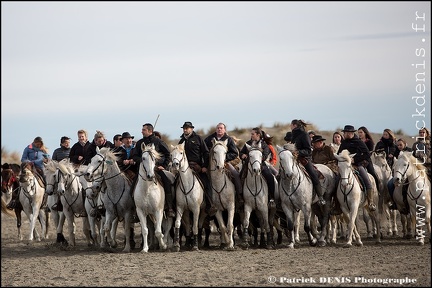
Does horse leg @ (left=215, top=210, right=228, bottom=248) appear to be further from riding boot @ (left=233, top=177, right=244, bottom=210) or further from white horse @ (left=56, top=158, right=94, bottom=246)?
white horse @ (left=56, top=158, right=94, bottom=246)

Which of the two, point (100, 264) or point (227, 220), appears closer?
Result: point (100, 264)

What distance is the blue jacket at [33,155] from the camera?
78.2 ft

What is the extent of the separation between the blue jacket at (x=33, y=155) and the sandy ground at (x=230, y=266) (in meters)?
4.21

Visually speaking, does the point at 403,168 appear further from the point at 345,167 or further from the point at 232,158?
the point at 232,158

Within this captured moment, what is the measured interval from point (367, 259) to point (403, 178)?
292 centimetres

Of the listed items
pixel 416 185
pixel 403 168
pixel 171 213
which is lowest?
pixel 171 213

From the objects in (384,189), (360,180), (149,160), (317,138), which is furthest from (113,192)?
(384,189)

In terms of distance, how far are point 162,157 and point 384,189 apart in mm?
6059

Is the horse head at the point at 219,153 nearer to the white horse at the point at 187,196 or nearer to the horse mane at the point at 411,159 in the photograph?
the white horse at the point at 187,196

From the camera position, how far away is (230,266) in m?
15.8

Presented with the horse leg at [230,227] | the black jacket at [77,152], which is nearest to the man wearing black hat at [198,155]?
the horse leg at [230,227]

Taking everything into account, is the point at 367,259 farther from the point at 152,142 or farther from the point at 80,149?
the point at 80,149

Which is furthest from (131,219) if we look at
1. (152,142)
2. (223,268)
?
(223,268)

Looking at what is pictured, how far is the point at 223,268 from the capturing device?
15531mm
